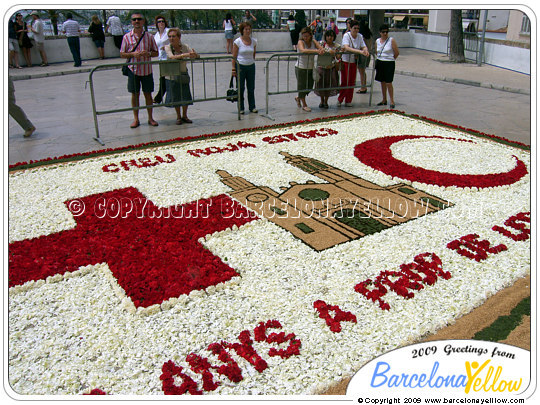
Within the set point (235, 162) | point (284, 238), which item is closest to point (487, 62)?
point (235, 162)

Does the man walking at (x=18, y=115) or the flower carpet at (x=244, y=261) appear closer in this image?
the flower carpet at (x=244, y=261)

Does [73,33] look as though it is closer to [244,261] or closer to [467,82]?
[467,82]

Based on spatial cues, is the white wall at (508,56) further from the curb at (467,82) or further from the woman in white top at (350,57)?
the woman in white top at (350,57)

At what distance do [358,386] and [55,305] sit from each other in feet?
7.91

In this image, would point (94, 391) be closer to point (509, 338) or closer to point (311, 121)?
point (509, 338)

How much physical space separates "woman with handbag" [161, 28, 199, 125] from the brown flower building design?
116 inches

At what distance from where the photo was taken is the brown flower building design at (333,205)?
474 cm

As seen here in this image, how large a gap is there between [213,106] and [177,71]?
2.18 meters

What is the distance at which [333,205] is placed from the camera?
5305 mm

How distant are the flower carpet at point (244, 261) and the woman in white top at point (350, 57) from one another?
11.8 feet

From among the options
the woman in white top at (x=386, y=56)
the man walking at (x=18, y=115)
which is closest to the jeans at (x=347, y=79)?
the woman in white top at (x=386, y=56)

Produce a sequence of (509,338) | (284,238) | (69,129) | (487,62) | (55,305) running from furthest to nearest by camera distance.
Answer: (487,62), (69,129), (284,238), (55,305), (509,338)

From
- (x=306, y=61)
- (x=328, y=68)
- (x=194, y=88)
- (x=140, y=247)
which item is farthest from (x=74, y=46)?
(x=140, y=247)

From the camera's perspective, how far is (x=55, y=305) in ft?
11.8
